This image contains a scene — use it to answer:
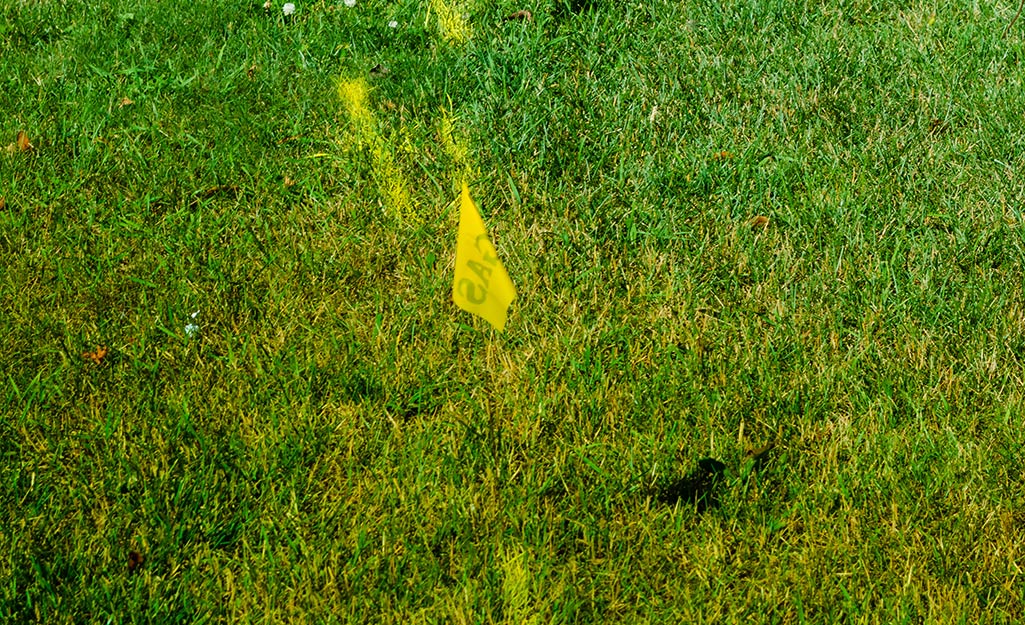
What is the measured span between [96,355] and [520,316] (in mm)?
1158

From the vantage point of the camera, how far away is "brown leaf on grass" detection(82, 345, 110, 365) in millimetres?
3301

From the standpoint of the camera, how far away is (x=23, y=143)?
13.7ft

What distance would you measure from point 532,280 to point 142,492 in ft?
4.16

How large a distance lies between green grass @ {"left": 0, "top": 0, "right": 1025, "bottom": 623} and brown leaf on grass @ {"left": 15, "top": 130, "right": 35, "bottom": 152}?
4cm

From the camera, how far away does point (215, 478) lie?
294 cm

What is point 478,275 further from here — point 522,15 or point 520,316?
point 522,15

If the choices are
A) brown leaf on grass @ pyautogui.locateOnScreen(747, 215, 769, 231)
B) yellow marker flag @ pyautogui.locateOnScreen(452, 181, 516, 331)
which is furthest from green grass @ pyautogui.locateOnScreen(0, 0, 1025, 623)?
yellow marker flag @ pyautogui.locateOnScreen(452, 181, 516, 331)

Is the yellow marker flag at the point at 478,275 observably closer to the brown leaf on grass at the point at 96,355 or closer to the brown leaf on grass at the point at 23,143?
the brown leaf on grass at the point at 96,355

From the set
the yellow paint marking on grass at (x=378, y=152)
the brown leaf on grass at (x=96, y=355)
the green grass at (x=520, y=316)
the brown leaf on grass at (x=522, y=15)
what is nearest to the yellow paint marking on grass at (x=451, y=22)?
the green grass at (x=520, y=316)

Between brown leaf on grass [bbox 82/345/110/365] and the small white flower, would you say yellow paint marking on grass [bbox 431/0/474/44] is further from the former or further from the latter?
brown leaf on grass [bbox 82/345/110/365]

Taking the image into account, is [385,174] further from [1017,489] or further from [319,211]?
[1017,489]

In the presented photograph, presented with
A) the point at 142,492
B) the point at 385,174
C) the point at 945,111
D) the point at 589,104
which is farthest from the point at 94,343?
the point at 945,111

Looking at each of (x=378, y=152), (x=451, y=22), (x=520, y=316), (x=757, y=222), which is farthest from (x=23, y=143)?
(x=757, y=222)

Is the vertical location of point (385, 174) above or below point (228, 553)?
above
